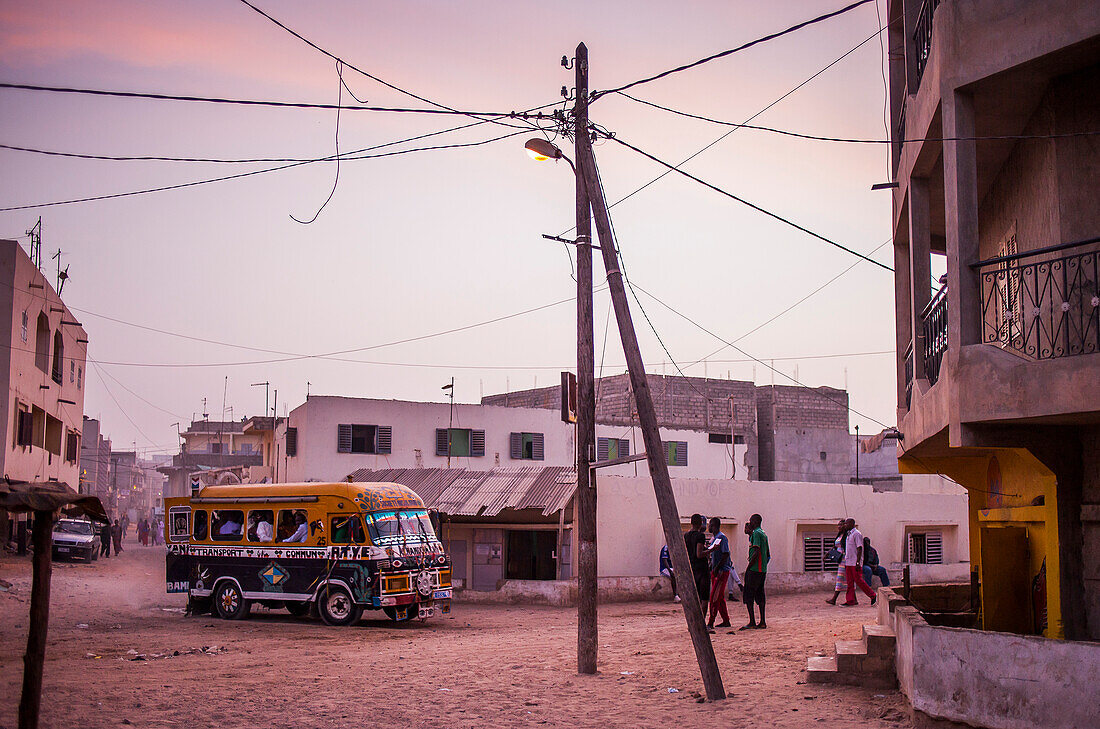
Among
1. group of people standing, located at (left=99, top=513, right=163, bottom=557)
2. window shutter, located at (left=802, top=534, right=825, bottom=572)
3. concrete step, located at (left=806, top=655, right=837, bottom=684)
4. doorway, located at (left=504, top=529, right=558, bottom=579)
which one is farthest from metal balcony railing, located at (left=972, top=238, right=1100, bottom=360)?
group of people standing, located at (left=99, top=513, right=163, bottom=557)

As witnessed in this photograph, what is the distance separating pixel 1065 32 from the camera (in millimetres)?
9320

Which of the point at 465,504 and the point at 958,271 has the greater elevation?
the point at 958,271

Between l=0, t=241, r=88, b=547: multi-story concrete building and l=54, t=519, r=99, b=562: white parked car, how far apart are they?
5.97 ft

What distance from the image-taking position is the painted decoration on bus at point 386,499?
62.7 feet

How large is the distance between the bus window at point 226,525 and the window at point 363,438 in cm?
1578

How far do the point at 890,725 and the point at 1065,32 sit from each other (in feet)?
22.0

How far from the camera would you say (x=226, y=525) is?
2080cm

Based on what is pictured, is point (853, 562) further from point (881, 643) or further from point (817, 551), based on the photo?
point (881, 643)

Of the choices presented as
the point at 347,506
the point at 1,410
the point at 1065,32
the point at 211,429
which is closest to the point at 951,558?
the point at 347,506

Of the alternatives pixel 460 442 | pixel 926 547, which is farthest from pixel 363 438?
pixel 926 547

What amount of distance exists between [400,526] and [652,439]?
925 cm

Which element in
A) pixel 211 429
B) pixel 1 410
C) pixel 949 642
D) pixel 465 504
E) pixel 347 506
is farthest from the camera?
pixel 211 429

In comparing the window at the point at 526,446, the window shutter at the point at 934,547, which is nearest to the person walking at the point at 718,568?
the window shutter at the point at 934,547

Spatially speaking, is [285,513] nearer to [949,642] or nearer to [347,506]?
[347,506]
